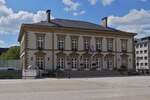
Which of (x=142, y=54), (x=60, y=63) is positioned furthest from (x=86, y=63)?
(x=142, y=54)

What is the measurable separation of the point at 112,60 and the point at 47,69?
12.3 m

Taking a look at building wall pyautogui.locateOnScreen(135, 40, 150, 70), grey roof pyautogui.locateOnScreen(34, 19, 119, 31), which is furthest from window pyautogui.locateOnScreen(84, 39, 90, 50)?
building wall pyautogui.locateOnScreen(135, 40, 150, 70)

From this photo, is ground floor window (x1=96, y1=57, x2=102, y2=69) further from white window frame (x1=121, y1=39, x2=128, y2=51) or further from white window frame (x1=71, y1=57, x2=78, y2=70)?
white window frame (x1=121, y1=39, x2=128, y2=51)

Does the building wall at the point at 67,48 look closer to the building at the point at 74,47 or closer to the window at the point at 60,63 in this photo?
the building at the point at 74,47

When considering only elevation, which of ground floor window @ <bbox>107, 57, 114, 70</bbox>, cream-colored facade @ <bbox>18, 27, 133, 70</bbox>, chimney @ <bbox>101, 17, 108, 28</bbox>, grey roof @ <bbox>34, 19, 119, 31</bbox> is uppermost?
chimney @ <bbox>101, 17, 108, 28</bbox>

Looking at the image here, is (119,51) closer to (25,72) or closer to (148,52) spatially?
(25,72)

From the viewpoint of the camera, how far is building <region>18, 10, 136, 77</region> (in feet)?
150

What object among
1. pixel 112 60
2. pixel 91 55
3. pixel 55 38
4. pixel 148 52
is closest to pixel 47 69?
pixel 55 38

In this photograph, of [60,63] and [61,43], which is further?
[61,43]

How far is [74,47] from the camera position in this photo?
48781 millimetres

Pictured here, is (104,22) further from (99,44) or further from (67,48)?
(67,48)

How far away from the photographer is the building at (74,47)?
4578cm

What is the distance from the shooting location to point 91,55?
164 ft

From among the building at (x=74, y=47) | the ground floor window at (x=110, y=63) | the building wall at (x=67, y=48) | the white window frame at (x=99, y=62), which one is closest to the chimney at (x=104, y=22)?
the building at (x=74, y=47)
